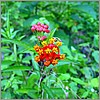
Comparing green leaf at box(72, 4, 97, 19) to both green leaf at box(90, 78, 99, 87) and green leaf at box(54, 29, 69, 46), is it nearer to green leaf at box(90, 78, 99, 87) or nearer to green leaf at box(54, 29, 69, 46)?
green leaf at box(54, 29, 69, 46)

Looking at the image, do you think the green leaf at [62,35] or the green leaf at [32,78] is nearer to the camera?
the green leaf at [32,78]

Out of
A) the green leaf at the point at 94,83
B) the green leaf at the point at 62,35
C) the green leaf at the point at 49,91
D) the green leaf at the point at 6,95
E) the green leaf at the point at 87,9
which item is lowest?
the green leaf at the point at 6,95

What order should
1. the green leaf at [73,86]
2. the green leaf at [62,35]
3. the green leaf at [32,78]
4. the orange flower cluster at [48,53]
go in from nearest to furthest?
the orange flower cluster at [48,53] → the green leaf at [32,78] → the green leaf at [73,86] → the green leaf at [62,35]

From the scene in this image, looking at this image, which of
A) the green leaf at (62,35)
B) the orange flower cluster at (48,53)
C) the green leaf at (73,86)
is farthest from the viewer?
the green leaf at (62,35)

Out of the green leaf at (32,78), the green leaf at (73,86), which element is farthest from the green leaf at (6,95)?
the green leaf at (73,86)

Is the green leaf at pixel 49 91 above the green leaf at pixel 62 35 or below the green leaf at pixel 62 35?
below

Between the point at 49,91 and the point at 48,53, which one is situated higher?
the point at 48,53

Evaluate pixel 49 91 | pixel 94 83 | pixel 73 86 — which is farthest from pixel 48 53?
pixel 94 83

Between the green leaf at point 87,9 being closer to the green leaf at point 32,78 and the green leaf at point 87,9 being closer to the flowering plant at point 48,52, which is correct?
the green leaf at point 32,78

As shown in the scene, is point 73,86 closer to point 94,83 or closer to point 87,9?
point 94,83

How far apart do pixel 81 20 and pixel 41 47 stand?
5.03 feet

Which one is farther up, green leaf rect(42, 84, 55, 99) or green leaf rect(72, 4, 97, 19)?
green leaf rect(72, 4, 97, 19)

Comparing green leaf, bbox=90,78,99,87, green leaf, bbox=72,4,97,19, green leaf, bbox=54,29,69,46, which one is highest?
green leaf, bbox=72,4,97,19

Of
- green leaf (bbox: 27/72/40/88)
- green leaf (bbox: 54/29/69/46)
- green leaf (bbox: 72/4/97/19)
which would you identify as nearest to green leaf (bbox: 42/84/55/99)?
green leaf (bbox: 27/72/40/88)
